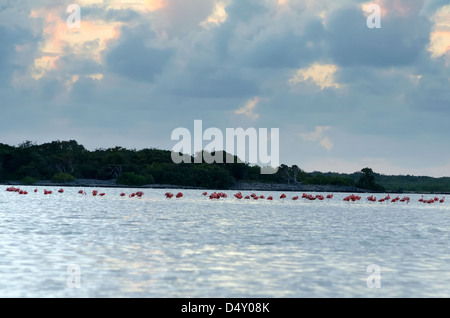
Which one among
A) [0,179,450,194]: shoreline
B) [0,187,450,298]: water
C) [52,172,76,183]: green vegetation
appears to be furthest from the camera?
[52,172,76,183]: green vegetation

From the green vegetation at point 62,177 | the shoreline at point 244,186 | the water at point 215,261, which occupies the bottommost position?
the water at point 215,261

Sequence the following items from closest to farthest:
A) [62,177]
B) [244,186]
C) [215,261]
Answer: [215,261]
[62,177]
[244,186]

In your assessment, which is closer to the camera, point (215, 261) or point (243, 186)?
point (215, 261)

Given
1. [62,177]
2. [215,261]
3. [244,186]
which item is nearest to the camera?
[215,261]

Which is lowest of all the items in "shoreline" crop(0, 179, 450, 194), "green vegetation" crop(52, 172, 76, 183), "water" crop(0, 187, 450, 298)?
"water" crop(0, 187, 450, 298)

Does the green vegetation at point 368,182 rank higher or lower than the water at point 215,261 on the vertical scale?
higher

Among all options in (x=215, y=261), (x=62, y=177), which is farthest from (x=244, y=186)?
(x=215, y=261)

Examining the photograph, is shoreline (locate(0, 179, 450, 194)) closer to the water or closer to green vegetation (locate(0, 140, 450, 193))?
green vegetation (locate(0, 140, 450, 193))

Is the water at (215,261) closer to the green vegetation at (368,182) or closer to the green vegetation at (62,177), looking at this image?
the green vegetation at (62,177)

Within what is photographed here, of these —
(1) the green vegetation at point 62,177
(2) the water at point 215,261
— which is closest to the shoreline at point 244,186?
(1) the green vegetation at point 62,177

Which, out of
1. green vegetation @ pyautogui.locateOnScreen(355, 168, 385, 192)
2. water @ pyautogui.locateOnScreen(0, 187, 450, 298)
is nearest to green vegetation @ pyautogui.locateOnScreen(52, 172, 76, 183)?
green vegetation @ pyautogui.locateOnScreen(355, 168, 385, 192)

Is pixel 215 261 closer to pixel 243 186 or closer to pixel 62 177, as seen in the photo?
pixel 62 177
